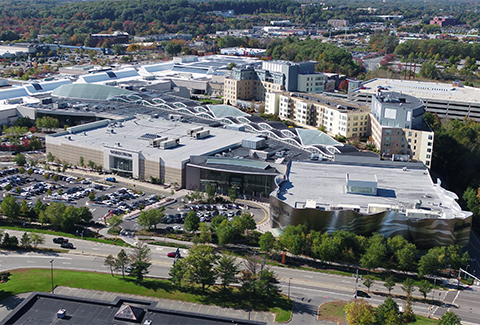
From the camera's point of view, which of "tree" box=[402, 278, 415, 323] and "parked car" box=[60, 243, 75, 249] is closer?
"tree" box=[402, 278, 415, 323]

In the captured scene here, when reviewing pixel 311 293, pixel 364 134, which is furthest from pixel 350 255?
pixel 364 134

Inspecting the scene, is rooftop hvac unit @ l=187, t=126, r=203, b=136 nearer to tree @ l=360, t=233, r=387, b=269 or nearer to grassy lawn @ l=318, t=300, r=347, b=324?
tree @ l=360, t=233, r=387, b=269

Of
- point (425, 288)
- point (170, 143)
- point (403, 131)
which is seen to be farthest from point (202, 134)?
point (425, 288)

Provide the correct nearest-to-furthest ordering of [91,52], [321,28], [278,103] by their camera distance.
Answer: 1. [278,103]
2. [91,52]
3. [321,28]

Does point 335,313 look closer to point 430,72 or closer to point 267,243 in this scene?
point 267,243

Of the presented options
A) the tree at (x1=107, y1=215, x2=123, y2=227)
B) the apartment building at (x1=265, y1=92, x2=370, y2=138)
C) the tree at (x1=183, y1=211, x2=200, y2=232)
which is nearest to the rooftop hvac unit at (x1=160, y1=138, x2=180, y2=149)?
the tree at (x1=107, y1=215, x2=123, y2=227)

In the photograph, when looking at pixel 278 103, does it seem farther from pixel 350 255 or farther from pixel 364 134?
pixel 350 255
